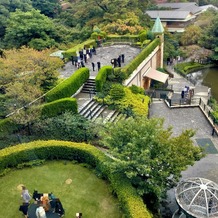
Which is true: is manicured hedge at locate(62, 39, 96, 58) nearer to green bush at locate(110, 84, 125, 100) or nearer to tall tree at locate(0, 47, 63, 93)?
tall tree at locate(0, 47, 63, 93)

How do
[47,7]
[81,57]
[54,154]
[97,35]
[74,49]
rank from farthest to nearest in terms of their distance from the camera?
1. [47,7]
2. [97,35]
3. [74,49]
4. [81,57]
5. [54,154]

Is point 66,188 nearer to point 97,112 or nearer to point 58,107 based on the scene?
point 58,107

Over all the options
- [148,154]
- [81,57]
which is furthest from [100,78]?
[148,154]

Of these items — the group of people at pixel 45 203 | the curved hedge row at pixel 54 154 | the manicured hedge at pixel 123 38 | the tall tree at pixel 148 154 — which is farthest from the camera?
the manicured hedge at pixel 123 38

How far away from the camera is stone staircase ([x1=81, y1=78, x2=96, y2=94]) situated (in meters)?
25.8

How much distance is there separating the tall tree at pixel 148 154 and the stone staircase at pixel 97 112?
7577 millimetres

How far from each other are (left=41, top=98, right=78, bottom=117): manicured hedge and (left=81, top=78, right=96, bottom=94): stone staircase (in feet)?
16.2

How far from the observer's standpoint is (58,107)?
20547 mm

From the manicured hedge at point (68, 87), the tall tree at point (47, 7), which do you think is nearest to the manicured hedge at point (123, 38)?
the manicured hedge at point (68, 87)

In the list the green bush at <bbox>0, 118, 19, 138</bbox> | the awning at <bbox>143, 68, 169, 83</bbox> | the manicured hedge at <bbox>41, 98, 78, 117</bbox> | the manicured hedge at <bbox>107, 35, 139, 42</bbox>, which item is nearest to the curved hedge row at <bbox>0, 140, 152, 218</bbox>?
the green bush at <bbox>0, 118, 19, 138</bbox>

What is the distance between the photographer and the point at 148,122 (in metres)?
14.3

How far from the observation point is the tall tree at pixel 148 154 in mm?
13680

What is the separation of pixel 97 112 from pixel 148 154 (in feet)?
32.7

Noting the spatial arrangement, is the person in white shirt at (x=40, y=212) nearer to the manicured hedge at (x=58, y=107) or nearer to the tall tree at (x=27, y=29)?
the manicured hedge at (x=58, y=107)
